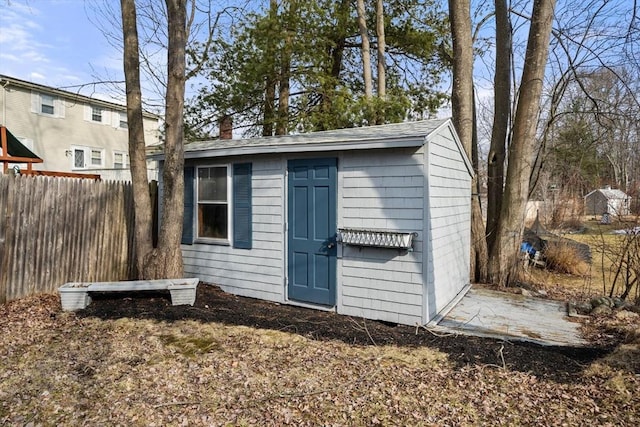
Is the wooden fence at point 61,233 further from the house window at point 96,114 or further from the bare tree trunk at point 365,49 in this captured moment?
the house window at point 96,114

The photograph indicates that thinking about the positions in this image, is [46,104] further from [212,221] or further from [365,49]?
[212,221]

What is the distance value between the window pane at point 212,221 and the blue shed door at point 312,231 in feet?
4.46

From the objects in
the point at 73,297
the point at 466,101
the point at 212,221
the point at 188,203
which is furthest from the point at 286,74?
the point at 73,297

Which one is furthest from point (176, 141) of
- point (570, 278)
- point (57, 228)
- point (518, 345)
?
point (570, 278)

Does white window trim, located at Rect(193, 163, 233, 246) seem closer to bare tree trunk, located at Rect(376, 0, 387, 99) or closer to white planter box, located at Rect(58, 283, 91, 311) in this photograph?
white planter box, located at Rect(58, 283, 91, 311)

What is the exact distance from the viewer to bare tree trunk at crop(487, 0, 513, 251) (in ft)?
29.2

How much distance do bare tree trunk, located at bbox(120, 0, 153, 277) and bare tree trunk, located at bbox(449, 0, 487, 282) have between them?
19.8 ft

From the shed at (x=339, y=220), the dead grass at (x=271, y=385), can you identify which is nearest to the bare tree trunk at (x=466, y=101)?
the shed at (x=339, y=220)

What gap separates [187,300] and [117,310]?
0.87m

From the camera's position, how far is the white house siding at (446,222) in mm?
5258

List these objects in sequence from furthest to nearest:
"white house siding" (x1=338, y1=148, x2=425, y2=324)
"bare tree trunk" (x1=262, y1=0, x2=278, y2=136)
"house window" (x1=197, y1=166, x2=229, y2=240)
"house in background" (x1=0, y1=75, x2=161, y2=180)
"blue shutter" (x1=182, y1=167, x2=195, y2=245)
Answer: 1. "house in background" (x1=0, y1=75, x2=161, y2=180)
2. "bare tree trunk" (x1=262, y1=0, x2=278, y2=136)
3. "blue shutter" (x1=182, y1=167, x2=195, y2=245)
4. "house window" (x1=197, y1=166, x2=229, y2=240)
5. "white house siding" (x1=338, y1=148, x2=425, y2=324)

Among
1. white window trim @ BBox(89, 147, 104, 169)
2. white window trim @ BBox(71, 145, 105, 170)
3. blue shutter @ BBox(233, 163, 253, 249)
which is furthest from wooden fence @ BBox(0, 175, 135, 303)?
white window trim @ BBox(89, 147, 104, 169)

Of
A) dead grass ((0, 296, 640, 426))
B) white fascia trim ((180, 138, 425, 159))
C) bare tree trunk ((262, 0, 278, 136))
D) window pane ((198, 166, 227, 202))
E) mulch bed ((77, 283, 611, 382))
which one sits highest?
bare tree trunk ((262, 0, 278, 136))

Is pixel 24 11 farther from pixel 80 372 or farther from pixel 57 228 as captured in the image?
pixel 80 372
